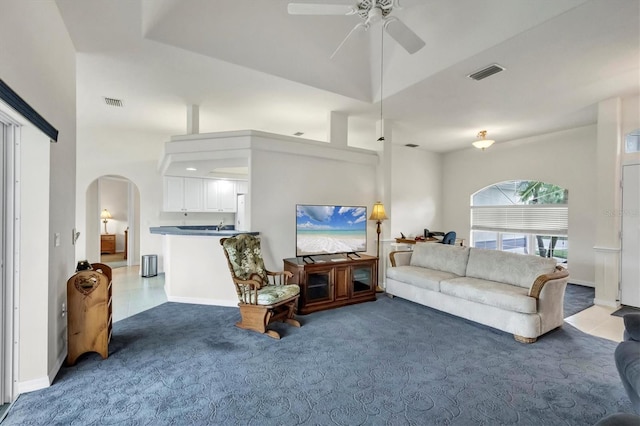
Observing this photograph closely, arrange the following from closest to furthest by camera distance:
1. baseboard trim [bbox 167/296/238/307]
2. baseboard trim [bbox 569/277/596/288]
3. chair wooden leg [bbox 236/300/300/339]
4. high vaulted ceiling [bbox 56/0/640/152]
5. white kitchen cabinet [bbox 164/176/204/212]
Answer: high vaulted ceiling [bbox 56/0/640/152] → chair wooden leg [bbox 236/300/300/339] → baseboard trim [bbox 167/296/238/307] → baseboard trim [bbox 569/277/596/288] → white kitchen cabinet [bbox 164/176/204/212]

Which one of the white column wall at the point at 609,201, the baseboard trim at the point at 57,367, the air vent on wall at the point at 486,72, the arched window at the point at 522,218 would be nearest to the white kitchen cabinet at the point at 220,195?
the baseboard trim at the point at 57,367

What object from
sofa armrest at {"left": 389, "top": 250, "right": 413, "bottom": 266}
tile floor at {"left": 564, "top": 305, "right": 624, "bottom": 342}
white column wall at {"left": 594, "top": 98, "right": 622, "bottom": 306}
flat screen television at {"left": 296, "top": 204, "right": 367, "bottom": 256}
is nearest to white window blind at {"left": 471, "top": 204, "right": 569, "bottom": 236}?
white column wall at {"left": 594, "top": 98, "right": 622, "bottom": 306}

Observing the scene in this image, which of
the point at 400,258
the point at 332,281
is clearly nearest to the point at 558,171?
the point at 400,258

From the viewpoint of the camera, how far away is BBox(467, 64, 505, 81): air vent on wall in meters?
3.27

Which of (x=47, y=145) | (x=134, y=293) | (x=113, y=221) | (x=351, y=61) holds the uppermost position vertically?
(x=351, y=61)

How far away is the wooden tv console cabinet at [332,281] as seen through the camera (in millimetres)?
3922

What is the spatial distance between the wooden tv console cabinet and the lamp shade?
771 millimetres

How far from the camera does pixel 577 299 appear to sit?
4.57 m

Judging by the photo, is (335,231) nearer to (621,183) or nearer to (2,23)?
(2,23)

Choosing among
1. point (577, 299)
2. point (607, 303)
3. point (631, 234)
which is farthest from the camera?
point (577, 299)

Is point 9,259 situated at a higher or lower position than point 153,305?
higher

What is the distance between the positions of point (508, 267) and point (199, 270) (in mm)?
4197

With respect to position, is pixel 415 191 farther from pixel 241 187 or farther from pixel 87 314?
pixel 87 314

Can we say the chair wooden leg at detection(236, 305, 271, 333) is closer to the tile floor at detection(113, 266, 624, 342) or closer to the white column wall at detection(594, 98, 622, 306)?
the tile floor at detection(113, 266, 624, 342)
